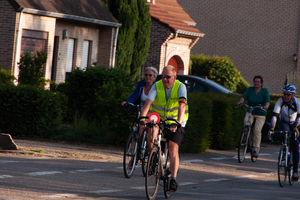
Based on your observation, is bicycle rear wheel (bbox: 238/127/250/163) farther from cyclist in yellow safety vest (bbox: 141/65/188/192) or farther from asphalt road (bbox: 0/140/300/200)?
cyclist in yellow safety vest (bbox: 141/65/188/192)

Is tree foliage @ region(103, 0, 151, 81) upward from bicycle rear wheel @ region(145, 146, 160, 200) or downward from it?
upward

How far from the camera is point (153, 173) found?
7.01 meters

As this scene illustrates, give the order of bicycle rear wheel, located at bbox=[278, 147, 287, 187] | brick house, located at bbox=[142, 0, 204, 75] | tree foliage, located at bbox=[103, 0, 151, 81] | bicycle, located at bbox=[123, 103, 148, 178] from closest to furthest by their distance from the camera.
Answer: bicycle, located at bbox=[123, 103, 148, 178] → bicycle rear wheel, located at bbox=[278, 147, 287, 187] → tree foliage, located at bbox=[103, 0, 151, 81] → brick house, located at bbox=[142, 0, 204, 75]

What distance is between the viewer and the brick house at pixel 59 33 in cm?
1791

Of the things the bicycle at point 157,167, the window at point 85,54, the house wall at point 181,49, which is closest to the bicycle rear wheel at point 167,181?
the bicycle at point 157,167

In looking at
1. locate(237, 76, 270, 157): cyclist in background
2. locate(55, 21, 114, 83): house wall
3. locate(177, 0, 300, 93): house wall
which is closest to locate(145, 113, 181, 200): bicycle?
locate(237, 76, 270, 157): cyclist in background

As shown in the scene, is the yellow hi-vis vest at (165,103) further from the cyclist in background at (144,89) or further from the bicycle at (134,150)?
the cyclist in background at (144,89)

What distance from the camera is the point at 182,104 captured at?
23.3 feet

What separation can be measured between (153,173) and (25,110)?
6.37 m

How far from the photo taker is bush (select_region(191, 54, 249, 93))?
30.0 m

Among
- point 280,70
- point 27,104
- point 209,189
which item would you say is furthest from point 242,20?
point 209,189

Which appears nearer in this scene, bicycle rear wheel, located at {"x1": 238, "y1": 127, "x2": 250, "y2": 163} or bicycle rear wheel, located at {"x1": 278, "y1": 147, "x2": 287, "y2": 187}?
bicycle rear wheel, located at {"x1": 278, "y1": 147, "x2": 287, "y2": 187}

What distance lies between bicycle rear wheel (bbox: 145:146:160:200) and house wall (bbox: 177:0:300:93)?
99.8 feet

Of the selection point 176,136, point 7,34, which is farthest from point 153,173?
point 7,34
